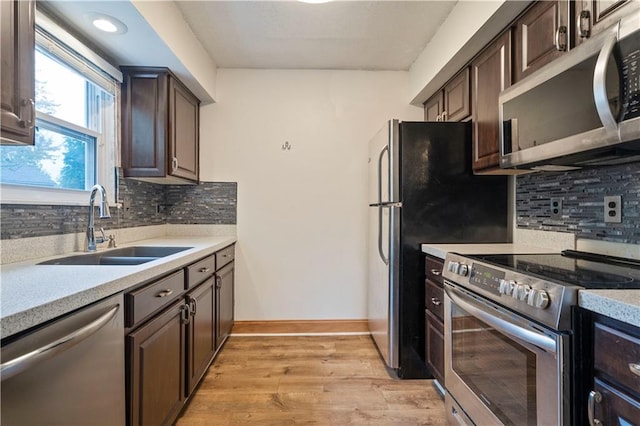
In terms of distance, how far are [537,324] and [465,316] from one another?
1.55 feet

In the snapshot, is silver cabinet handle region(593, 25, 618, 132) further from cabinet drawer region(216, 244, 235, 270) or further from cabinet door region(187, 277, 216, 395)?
cabinet drawer region(216, 244, 235, 270)

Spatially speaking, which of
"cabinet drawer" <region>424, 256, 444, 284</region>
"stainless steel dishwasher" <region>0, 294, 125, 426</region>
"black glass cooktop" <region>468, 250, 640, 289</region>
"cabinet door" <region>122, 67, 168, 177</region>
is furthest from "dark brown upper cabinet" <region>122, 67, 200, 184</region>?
"black glass cooktop" <region>468, 250, 640, 289</region>

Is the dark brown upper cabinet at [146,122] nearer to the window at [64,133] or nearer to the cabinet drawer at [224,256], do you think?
the window at [64,133]

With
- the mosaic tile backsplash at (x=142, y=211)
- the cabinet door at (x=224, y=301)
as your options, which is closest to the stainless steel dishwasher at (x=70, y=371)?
the mosaic tile backsplash at (x=142, y=211)

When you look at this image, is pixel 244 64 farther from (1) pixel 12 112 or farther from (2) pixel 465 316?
(2) pixel 465 316

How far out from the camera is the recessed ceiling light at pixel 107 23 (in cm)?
165

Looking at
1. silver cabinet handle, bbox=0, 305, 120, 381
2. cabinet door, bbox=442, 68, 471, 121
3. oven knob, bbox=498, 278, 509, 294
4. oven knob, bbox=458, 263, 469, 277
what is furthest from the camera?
cabinet door, bbox=442, 68, 471, 121

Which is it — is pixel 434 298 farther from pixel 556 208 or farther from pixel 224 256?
pixel 224 256

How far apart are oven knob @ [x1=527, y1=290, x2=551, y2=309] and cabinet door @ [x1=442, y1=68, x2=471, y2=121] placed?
4.91ft

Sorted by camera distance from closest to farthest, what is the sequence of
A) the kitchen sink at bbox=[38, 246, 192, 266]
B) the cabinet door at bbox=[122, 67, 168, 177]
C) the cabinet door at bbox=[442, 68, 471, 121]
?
the kitchen sink at bbox=[38, 246, 192, 266]
the cabinet door at bbox=[442, 68, 471, 121]
the cabinet door at bbox=[122, 67, 168, 177]

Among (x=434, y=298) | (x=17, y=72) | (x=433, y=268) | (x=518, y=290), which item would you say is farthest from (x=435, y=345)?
(x=17, y=72)

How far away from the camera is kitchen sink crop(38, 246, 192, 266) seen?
1.60 m

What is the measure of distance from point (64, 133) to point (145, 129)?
1.78 feet

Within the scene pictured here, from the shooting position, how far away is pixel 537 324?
3.33ft
